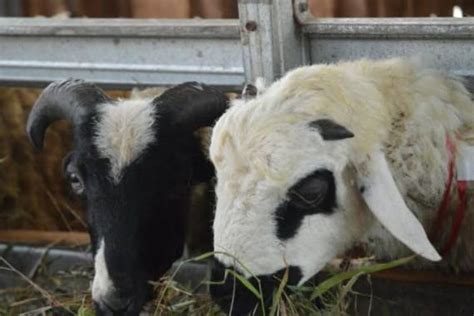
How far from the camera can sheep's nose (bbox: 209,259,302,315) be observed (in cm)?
473

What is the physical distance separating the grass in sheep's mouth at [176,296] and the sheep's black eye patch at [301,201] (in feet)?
0.54

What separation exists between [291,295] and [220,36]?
1.54 m

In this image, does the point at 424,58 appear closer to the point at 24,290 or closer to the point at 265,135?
the point at 265,135

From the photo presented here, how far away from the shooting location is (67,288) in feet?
21.7

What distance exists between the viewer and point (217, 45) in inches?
237

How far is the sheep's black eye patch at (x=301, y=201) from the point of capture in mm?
4727

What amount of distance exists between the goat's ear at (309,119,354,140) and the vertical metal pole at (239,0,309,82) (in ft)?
3.01

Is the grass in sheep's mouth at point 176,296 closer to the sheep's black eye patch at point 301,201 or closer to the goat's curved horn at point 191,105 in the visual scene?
the sheep's black eye patch at point 301,201

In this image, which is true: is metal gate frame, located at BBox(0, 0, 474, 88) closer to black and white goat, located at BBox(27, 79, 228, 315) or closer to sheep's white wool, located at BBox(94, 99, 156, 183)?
black and white goat, located at BBox(27, 79, 228, 315)

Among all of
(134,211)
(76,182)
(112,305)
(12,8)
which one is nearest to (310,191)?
(134,211)

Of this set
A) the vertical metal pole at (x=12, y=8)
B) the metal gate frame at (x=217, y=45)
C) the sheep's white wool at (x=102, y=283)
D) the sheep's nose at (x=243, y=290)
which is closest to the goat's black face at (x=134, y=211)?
the sheep's white wool at (x=102, y=283)

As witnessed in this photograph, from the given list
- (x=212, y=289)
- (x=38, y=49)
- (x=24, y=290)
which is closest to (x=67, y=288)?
(x=24, y=290)

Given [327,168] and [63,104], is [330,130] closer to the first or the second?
[327,168]

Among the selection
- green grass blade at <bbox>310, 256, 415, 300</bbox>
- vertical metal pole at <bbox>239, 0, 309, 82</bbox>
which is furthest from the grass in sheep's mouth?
vertical metal pole at <bbox>239, 0, 309, 82</bbox>
